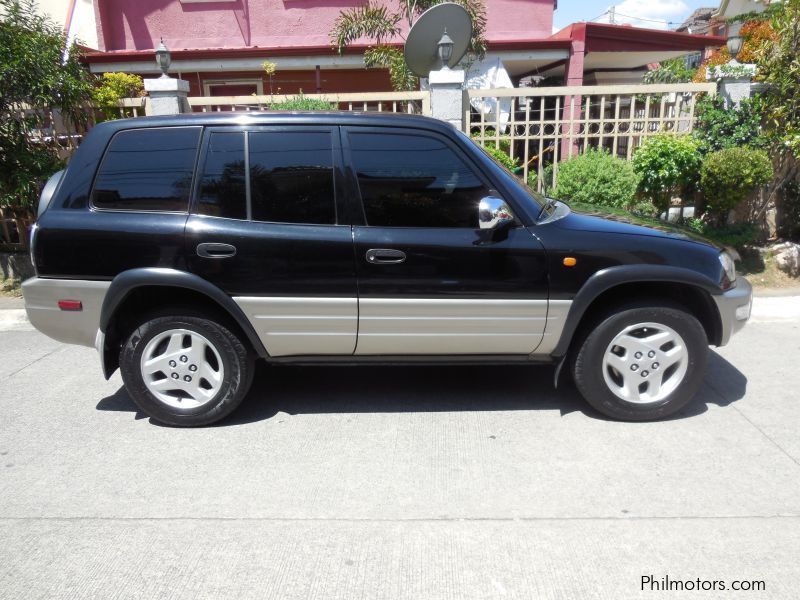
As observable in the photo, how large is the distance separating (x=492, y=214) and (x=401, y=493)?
1.60 meters

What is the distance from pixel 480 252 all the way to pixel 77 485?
2580 millimetres

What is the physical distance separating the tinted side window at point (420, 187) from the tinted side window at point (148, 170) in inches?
40.5

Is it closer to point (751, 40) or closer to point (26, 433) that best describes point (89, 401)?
point (26, 433)

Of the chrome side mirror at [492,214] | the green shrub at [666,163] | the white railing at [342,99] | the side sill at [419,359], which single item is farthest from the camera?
the white railing at [342,99]

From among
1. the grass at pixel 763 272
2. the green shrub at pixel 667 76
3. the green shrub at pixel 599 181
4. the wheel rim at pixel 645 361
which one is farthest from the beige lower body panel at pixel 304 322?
the green shrub at pixel 667 76

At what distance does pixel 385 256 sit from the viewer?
11.7ft

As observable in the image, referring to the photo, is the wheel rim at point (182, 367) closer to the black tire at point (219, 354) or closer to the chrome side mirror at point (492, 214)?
the black tire at point (219, 354)

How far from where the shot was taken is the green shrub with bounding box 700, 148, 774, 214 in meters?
6.96

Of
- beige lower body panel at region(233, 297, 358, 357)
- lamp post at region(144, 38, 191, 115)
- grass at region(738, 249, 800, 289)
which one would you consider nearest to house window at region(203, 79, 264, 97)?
lamp post at region(144, 38, 191, 115)

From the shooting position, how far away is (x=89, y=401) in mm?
4391

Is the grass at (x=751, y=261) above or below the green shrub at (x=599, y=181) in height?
below

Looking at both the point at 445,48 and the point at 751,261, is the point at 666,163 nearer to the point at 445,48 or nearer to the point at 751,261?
the point at 751,261

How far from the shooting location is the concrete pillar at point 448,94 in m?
7.74

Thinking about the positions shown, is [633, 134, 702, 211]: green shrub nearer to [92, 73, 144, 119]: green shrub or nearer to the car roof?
the car roof
